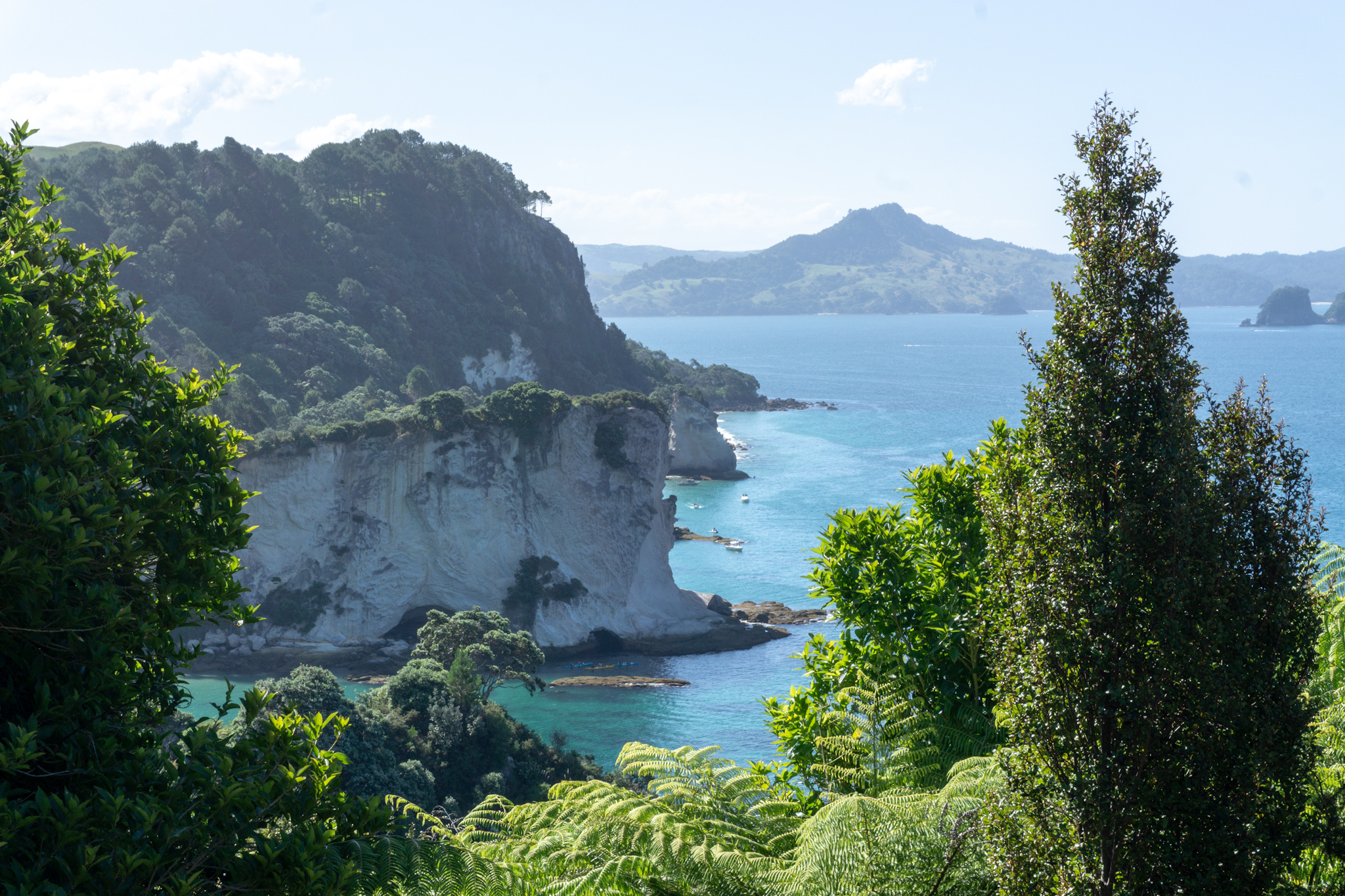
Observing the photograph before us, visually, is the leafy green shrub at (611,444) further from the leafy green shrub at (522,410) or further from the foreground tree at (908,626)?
the foreground tree at (908,626)

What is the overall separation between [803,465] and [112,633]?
8546 cm

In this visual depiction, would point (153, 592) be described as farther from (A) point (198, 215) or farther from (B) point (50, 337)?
(A) point (198, 215)

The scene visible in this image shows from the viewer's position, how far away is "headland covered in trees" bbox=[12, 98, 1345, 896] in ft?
13.3

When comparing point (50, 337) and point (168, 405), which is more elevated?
point (50, 337)

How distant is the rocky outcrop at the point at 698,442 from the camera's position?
89625mm

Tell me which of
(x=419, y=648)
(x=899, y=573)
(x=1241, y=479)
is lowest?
(x=419, y=648)

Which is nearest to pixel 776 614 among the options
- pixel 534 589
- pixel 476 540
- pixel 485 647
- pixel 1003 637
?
pixel 534 589

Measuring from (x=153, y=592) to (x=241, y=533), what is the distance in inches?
21.1

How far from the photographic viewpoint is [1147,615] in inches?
164

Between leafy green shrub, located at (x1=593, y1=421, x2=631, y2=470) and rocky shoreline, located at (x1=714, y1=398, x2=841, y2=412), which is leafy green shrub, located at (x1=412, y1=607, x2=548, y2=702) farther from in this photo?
rocky shoreline, located at (x1=714, y1=398, x2=841, y2=412)

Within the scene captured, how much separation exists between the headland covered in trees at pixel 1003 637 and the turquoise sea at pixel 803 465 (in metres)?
2.32

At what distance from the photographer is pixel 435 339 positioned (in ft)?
241

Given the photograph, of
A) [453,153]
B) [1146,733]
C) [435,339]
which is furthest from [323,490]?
[453,153]

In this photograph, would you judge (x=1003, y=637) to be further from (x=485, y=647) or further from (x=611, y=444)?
(x=611, y=444)
